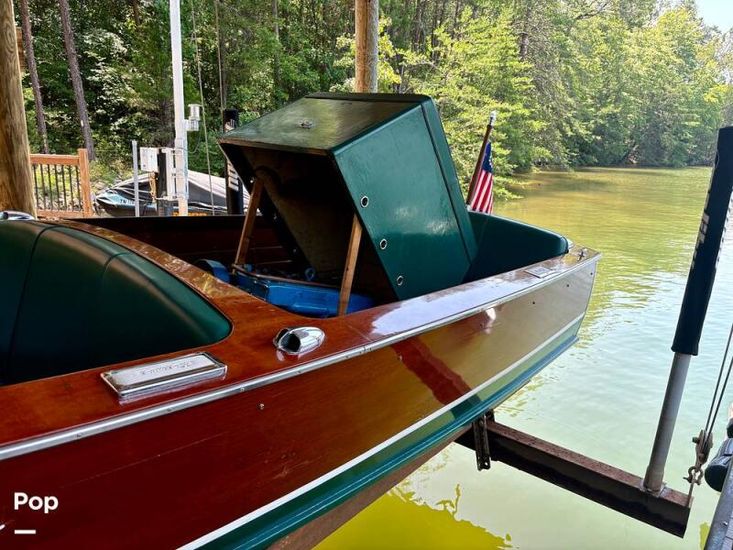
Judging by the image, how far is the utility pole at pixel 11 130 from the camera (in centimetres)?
321

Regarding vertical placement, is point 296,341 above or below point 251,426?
above

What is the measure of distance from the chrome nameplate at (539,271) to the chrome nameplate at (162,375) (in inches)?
56.9

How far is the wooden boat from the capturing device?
0.96 meters

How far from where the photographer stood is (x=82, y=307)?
4.91 feet

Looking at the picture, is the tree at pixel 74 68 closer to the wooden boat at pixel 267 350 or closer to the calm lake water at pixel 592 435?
the calm lake water at pixel 592 435

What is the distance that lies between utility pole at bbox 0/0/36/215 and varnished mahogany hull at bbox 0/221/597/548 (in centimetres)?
198

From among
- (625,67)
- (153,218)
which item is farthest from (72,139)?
(625,67)

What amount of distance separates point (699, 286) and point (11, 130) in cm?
375

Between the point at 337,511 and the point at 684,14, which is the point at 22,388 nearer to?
the point at 337,511

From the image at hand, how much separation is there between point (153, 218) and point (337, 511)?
5.28ft

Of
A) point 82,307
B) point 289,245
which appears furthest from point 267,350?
point 289,245

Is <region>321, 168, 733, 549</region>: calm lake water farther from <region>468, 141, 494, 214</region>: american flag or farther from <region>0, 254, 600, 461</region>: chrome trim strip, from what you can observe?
<region>0, 254, 600, 461</region>: chrome trim strip

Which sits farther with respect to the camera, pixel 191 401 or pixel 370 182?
Answer: pixel 370 182

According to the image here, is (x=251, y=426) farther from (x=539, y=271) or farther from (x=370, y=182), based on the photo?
(x=539, y=271)
